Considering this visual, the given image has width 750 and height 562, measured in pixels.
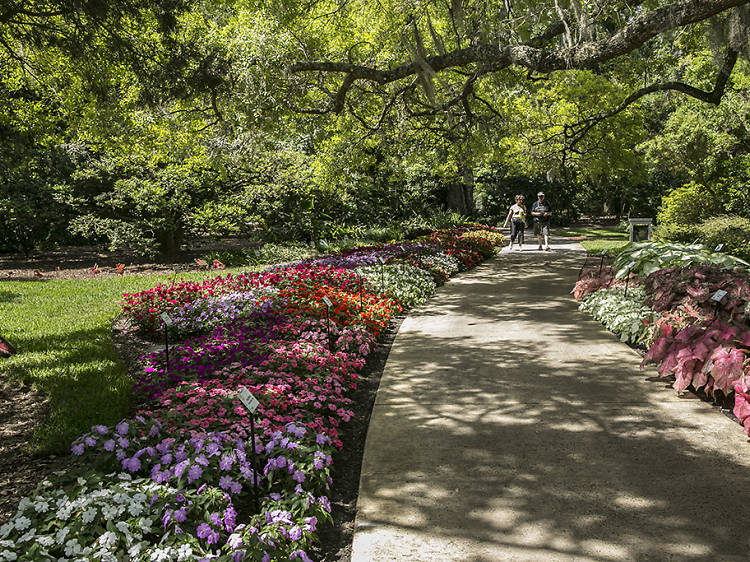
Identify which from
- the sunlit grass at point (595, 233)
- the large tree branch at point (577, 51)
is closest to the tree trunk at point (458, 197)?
the sunlit grass at point (595, 233)

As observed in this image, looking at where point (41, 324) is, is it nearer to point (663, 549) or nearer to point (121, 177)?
point (663, 549)

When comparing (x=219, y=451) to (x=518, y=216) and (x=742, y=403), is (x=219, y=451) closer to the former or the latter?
(x=742, y=403)

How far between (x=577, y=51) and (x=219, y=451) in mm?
5716

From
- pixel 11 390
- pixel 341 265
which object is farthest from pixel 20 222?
pixel 11 390

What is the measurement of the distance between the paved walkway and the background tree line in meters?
3.65

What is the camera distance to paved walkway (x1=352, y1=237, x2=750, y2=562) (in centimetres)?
282

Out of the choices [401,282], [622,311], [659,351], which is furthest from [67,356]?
[622,311]

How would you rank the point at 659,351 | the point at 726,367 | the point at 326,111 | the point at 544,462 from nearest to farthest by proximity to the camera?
Result: the point at 544,462 → the point at 726,367 → the point at 659,351 → the point at 326,111

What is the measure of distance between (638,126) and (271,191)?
1002cm

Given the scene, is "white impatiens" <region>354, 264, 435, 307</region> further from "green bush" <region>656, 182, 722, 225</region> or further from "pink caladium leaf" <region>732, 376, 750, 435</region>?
"green bush" <region>656, 182, 722, 225</region>

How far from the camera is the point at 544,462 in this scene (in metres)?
3.59

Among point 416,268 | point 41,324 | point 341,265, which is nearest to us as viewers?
point 41,324

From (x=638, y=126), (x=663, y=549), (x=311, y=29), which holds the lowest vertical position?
(x=663, y=549)

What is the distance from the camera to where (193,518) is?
2799mm
